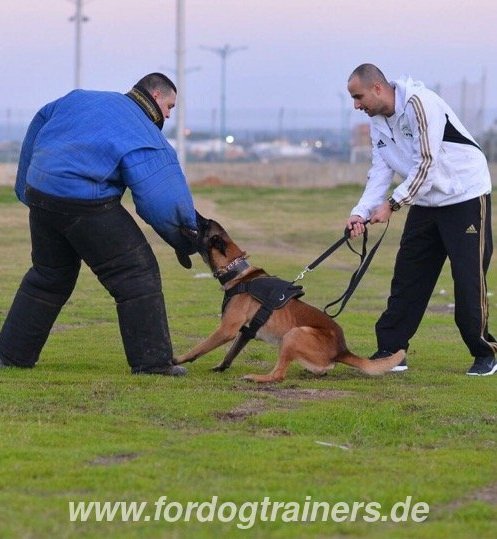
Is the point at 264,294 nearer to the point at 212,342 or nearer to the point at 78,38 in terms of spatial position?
the point at 212,342

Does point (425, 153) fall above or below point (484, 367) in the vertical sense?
above

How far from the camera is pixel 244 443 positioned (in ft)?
19.5

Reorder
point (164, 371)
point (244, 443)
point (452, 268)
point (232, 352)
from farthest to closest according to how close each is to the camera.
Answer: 1. point (232, 352)
2. point (452, 268)
3. point (164, 371)
4. point (244, 443)

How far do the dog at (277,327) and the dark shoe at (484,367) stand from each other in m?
0.67

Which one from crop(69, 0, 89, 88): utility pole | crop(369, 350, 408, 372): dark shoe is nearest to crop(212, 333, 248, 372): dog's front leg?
crop(369, 350, 408, 372): dark shoe

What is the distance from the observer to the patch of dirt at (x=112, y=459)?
5504mm

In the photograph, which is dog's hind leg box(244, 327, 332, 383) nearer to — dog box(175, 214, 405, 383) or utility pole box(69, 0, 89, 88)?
dog box(175, 214, 405, 383)

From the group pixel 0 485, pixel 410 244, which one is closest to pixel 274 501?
pixel 0 485

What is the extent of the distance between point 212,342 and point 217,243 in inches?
26.9

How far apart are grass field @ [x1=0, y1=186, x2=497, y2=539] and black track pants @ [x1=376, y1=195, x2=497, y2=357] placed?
331 millimetres

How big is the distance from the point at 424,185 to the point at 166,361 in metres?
2.09

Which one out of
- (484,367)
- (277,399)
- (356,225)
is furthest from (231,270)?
(484,367)

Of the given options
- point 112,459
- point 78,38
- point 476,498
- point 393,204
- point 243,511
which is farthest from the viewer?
point 78,38

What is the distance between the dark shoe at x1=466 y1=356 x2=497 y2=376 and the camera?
8656 mm
